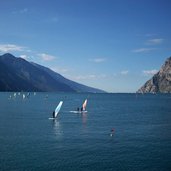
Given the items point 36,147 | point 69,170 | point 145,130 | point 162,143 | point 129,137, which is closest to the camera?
point 69,170

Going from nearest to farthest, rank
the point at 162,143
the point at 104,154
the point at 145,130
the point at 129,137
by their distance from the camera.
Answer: the point at 104,154 → the point at 162,143 → the point at 129,137 → the point at 145,130

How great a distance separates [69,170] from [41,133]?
112 feet

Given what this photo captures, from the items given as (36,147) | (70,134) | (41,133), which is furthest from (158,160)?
(41,133)

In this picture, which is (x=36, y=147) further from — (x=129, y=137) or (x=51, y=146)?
(x=129, y=137)

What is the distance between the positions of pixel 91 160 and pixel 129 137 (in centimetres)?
2540

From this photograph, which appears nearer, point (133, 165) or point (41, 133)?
point (133, 165)

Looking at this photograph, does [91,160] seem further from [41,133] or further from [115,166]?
[41,133]

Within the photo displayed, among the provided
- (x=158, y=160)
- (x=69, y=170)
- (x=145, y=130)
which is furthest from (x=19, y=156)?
(x=145, y=130)

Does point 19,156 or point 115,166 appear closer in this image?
point 115,166

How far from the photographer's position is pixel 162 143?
71625mm

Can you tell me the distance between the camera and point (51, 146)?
65562mm

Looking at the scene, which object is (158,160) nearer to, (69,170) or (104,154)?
(104,154)

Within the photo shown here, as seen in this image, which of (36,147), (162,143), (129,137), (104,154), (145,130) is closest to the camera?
(104,154)

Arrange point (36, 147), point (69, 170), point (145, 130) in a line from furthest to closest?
point (145, 130) → point (36, 147) → point (69, 170)
